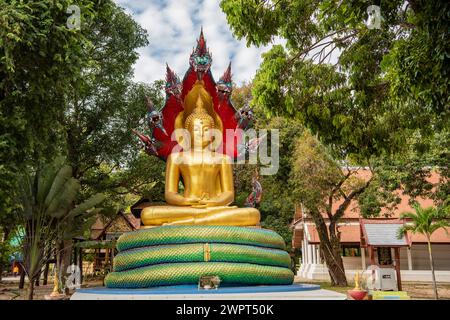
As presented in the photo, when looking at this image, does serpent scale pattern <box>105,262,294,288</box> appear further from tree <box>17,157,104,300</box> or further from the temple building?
the temple building

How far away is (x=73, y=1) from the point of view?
7422 mm

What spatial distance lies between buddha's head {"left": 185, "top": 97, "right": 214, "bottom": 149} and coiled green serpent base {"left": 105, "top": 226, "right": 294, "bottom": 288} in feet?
8.33

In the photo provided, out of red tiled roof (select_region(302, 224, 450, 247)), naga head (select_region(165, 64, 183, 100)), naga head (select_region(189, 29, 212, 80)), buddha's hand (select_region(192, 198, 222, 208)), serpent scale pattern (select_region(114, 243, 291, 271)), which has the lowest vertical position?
serpent scale pattern (select_region(114, 243, 291, 271))

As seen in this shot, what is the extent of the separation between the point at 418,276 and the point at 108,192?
656 inches

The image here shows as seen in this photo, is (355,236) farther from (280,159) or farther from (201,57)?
(201,57)

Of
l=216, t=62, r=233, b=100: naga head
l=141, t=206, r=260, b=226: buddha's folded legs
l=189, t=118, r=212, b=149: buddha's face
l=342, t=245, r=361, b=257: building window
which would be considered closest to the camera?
l=141, t=206, r=260, b=226: buddha's folded legs

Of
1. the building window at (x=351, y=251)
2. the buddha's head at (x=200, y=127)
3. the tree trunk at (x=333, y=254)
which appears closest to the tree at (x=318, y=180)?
the tree trunk at (x=333, y=254)

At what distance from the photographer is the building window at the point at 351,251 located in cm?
2583

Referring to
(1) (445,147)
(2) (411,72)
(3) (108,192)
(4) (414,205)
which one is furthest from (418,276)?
(2) (411,72)

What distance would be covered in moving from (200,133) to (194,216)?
2.05 m

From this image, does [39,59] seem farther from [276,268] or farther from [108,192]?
[108,192]

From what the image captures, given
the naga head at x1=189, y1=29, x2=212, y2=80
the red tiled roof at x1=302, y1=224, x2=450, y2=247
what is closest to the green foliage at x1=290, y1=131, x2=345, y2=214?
the red tiled roof at x1=302, y1=224, x2=450, y2=247

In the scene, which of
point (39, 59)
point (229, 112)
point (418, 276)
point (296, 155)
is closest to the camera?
point (39, 59)

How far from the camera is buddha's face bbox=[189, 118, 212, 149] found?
1002cm
